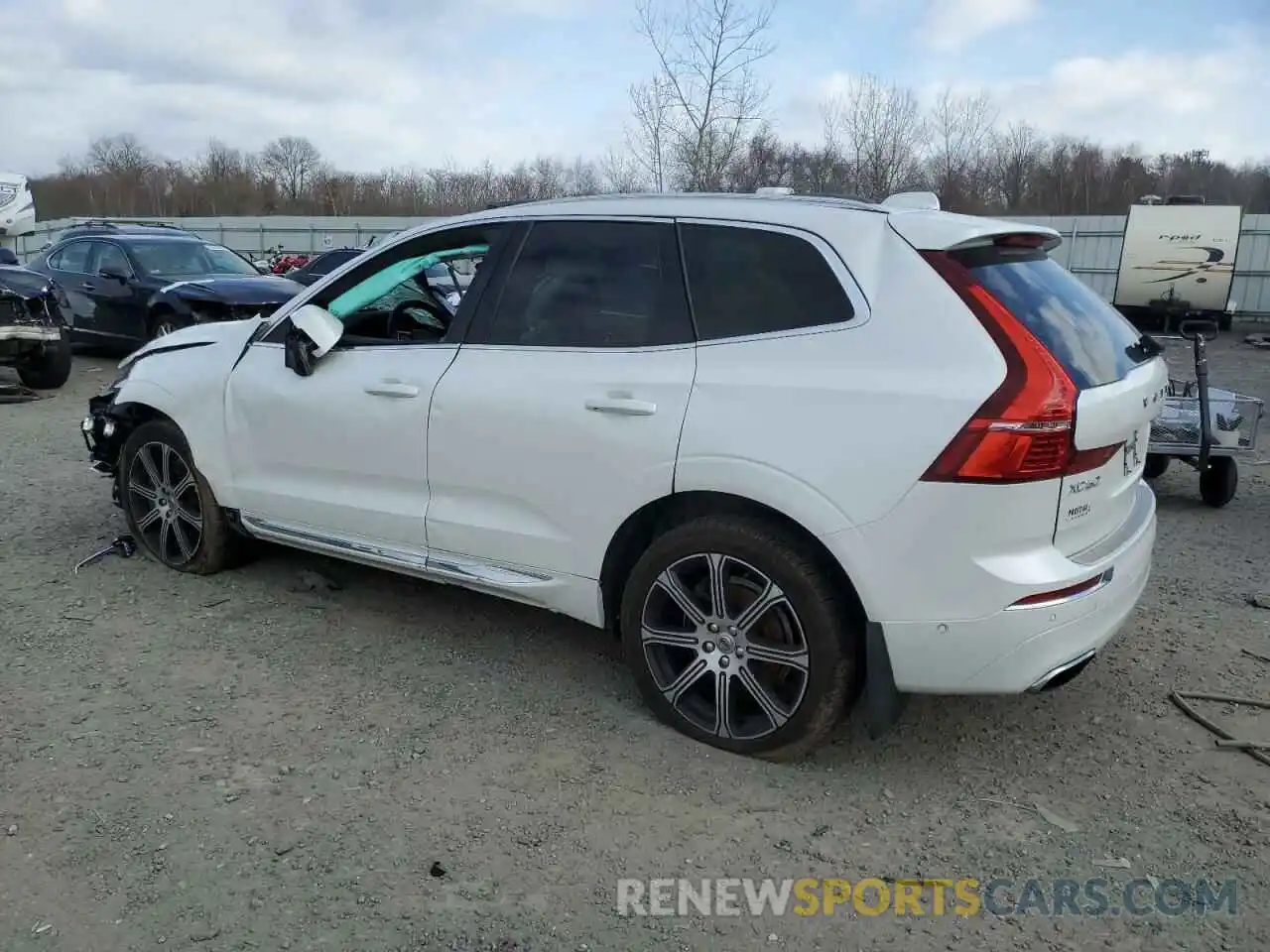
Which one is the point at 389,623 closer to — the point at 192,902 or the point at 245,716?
the point at 245,716

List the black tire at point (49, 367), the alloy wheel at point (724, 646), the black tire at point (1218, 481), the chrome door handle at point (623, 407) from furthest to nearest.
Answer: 1. the black tire at point (49, 367)
2. the black tire at point (1218, 481)
3. the chrome door handle at point (623, 407)
4. the alloy wheel at point (724, 646)

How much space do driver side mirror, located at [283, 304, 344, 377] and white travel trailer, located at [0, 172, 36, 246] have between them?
2256 centimetres

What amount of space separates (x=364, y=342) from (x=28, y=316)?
8.21m

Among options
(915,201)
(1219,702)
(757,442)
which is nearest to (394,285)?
(757,442)

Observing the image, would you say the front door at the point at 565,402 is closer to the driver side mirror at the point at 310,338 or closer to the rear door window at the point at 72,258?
the driver side mirror at the point at 310,338

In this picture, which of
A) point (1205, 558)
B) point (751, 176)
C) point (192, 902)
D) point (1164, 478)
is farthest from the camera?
point (751, 176)

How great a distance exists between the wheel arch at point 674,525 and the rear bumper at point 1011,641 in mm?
201

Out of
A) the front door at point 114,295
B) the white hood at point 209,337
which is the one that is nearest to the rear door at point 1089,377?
the white hood at point 209,337

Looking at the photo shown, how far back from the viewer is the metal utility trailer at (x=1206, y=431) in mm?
6488

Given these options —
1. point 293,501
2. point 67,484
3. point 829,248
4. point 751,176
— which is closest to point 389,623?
point 293,501

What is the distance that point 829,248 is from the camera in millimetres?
3299

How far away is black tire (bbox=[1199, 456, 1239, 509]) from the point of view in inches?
266

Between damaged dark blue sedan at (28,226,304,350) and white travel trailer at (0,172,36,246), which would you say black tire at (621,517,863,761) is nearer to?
damaged dark blue sedan at (28,226,304,350)

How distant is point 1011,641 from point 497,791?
5.45 ft
